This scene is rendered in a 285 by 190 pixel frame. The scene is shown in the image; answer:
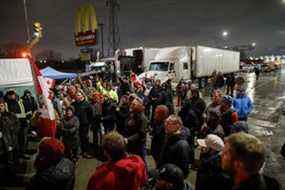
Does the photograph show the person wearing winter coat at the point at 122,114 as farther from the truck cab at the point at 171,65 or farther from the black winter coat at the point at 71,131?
the truck cab at the point at 171,65

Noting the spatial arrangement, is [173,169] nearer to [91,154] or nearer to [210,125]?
[210,125]

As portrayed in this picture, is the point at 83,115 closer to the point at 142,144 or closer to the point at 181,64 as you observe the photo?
the point at 142,144

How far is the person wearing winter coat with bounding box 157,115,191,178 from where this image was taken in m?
3.79

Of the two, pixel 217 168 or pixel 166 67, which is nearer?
pixel 217 168

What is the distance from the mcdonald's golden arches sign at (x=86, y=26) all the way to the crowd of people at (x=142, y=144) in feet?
54.6

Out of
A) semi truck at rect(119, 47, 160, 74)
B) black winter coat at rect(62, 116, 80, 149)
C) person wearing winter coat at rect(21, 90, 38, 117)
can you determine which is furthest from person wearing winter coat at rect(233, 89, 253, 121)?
semi truck at rect(119, 47, 160, 74)

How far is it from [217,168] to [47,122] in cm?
415

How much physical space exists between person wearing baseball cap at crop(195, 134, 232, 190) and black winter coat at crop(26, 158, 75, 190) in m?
1.57

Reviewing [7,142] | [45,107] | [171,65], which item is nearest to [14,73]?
[7,142]

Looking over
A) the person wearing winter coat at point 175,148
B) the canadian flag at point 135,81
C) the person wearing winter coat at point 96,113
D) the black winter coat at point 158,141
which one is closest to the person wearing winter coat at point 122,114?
the person wearing winter coat at point 96,113

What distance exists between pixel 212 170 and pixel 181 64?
18.8 m

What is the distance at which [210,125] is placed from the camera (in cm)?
511

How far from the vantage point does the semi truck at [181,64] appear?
21078 mm

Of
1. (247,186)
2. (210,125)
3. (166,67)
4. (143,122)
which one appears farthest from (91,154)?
(166,67)
